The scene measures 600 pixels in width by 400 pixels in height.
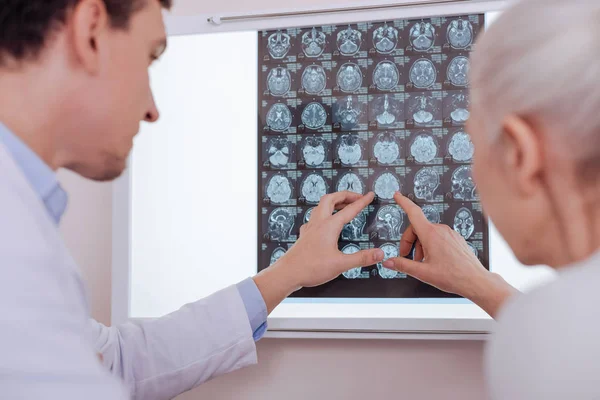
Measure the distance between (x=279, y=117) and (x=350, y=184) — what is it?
0.74 feet

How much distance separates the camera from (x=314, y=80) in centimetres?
130

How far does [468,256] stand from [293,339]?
45cm

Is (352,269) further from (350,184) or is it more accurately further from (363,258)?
(350,184)

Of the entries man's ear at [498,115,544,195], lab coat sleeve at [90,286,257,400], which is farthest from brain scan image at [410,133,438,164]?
man's ear at [498,115,544,195]

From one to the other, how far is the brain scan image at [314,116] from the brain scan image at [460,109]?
0.28 metres

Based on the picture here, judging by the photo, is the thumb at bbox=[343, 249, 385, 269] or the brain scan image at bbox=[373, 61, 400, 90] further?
the brain scan image at bbox=[373, 61, 400, 90]

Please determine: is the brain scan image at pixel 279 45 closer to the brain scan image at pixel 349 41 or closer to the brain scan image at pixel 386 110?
the brain scan image at pixel 349 41

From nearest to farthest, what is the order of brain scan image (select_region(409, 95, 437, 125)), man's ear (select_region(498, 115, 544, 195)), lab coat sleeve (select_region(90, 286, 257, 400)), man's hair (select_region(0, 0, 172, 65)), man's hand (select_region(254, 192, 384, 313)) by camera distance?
man's ear (select_region(498, 115, 544, 195)), man's hair (select_region(0, 0, 172, 65)), lab coat sleeve (select_region(90, 286, 257, 400)), man's hand (select_region(254, 192, 384, 313)), brain scan image (select_region(409, 95, 437, 125))

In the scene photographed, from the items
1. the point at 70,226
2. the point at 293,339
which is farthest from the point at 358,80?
the point at 70,226

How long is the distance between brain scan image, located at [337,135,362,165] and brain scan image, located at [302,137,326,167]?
4 centimetres

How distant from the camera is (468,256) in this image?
1095 millimetres

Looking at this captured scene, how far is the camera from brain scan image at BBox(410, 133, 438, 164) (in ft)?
4.05

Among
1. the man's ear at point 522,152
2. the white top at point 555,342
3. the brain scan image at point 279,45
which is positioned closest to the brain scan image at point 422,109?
the brain scan image at point 279,45

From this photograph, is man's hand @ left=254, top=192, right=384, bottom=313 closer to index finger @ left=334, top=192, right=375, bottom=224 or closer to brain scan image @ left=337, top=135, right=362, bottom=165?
index finger @ left=334, top=192, right=375, bottom=224
